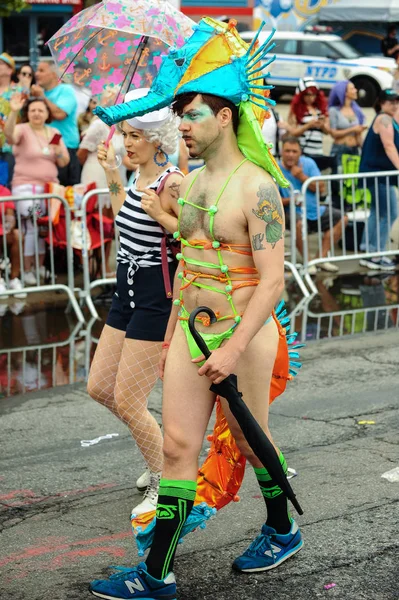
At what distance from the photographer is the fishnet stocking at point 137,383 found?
5.15 m

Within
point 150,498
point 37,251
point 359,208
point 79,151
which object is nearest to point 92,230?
point 37,251

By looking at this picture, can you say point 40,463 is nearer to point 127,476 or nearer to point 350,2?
point 127,476

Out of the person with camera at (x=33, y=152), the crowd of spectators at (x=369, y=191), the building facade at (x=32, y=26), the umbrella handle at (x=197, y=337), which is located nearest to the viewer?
the umbrella handle at (x=197, y=337)

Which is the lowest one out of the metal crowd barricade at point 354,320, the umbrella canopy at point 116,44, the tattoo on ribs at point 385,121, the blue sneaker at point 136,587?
the blue sneaker at point 136,587

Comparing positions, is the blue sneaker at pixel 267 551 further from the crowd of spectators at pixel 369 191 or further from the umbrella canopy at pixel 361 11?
the umbrella canopy at pixel 361 11

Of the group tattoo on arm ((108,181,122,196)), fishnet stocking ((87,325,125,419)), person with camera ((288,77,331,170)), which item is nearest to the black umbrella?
fishnet stocking ((87,325,125,419))

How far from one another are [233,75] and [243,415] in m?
1.34

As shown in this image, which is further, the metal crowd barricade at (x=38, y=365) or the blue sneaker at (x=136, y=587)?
the metal crowd barricade at (x=38, y=365)

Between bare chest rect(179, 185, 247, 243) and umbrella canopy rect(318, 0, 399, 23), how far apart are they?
3154 cm

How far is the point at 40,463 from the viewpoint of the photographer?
6180mm

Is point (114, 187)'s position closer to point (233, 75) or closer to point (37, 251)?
point (233, 75)

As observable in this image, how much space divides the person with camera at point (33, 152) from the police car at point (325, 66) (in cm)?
1663

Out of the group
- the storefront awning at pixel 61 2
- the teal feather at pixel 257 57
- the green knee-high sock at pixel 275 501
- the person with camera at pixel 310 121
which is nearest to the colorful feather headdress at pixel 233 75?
the teal feather at pixel 257 57

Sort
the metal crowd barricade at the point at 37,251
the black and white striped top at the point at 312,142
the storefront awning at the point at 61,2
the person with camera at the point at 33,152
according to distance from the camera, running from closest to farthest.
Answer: the metal crowd barricade at the point at 37,251, the person with camera at the point at 33,152, the black and white striped top at the point at 312,142, the storefront awning at the point at 61,2
